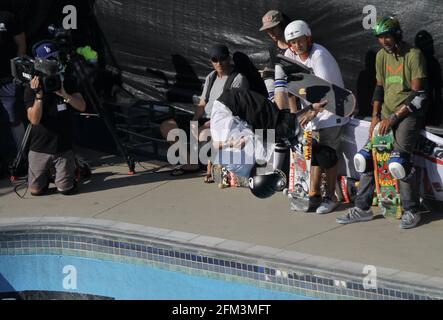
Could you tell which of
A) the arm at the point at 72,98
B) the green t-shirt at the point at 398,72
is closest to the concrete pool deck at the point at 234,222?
the arm at the point at 72,98

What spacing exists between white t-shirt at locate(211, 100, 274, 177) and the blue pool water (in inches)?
40.5

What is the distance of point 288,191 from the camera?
816cm

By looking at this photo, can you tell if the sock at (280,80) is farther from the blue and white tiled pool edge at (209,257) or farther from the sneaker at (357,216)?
the blue and white tiled pool edge at (209,257)

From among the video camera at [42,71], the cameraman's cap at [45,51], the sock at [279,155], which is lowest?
the sock at [279,155]

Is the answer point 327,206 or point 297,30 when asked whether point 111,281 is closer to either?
point 327,206

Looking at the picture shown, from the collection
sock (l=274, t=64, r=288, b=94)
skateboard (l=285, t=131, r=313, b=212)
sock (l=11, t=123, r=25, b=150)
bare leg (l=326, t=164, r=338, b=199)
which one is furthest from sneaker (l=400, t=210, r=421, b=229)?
sock (l=11, t=123, r=25, b=150)

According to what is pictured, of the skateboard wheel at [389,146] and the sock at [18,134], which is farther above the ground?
the skateboard wheel at [389,146]

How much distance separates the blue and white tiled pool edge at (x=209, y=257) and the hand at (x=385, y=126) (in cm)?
122

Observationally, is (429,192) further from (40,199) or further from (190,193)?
(40,199)

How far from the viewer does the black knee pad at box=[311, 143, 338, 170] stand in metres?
7.74

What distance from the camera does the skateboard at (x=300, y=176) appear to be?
307 inches

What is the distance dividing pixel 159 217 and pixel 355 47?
2145 millimetres
